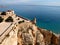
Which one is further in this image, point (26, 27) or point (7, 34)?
point (26, 27)

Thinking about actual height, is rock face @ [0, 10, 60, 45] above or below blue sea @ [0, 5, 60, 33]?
above

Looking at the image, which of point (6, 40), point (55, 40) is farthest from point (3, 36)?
point (55, 40)

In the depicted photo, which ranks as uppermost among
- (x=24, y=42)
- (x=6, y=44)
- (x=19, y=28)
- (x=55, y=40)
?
(x=6, y=44)

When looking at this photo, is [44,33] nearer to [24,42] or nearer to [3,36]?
[24,42]

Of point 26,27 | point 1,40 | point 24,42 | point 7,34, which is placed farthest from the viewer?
point 26,27

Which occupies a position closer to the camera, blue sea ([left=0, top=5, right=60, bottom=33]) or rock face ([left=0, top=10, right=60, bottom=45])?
rock face ([left=0, top=10, right=60, bottom=45])

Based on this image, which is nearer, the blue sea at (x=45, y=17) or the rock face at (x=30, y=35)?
the rock face at (x=30, y=35)

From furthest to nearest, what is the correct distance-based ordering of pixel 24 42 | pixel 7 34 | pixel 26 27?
pixel 26 27 < pixel 24 42 < pixel 7 34

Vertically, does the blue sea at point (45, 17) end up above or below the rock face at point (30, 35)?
below

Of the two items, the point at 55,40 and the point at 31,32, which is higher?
the point at 31,32

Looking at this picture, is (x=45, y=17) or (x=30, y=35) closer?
(x=30, y=35)

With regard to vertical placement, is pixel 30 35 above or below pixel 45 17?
above
